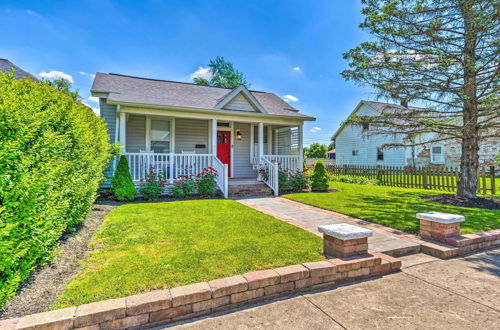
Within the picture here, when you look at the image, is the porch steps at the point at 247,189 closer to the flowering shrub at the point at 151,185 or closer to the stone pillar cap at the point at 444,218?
the flowering shrub at the point at 151,185

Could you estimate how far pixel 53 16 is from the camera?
8508 mm

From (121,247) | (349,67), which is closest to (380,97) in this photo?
(349,67)

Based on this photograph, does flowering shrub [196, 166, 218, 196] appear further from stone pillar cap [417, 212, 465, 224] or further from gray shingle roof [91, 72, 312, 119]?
stone pillar cap [417, 212, 465, 224]

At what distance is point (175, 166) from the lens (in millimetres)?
8742

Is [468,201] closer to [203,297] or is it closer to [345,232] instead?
[345,232]

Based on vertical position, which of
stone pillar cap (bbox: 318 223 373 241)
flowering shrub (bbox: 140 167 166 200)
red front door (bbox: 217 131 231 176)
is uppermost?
red front door (bbox: 217 131 231 176)

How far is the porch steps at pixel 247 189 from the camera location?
9.04m

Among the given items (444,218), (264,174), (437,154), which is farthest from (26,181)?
(437,154)

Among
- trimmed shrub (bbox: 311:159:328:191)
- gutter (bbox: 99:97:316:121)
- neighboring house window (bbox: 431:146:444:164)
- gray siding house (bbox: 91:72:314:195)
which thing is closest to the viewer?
gutter (bbox: 99:97:316:121)

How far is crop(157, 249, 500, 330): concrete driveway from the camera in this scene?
6.84 feet

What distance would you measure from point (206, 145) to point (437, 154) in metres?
18.7

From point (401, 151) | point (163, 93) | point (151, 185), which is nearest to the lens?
point (151, 185)

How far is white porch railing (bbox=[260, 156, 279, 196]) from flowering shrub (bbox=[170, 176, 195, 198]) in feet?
9.41

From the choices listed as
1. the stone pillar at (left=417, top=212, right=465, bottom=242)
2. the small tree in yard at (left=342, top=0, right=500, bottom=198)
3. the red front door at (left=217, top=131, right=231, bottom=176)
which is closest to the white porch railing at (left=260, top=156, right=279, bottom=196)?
the red front door at (left=217, top=131, right=231, bottom=176)
